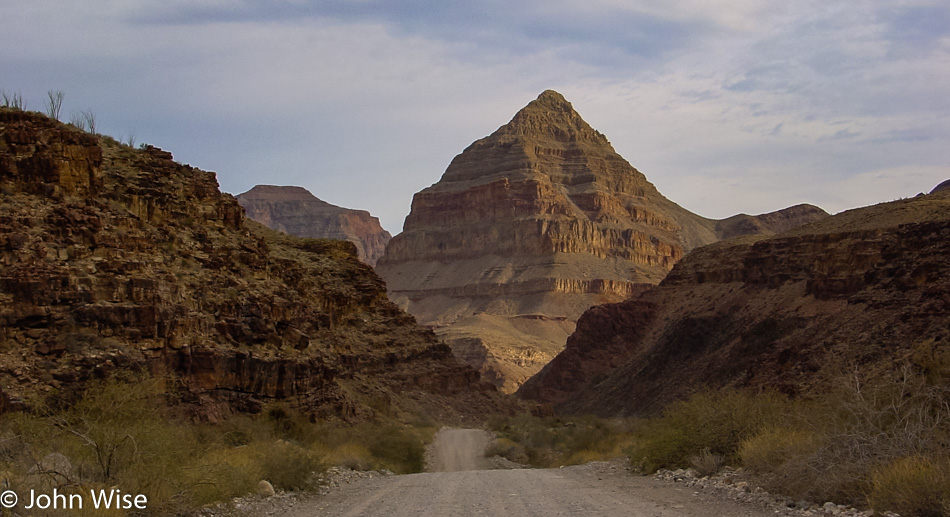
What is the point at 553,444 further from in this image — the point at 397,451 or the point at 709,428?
the point at 709,428

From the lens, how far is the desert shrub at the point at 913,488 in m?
13.1

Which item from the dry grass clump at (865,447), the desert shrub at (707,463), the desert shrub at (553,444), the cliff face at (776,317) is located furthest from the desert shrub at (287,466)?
the cliff face at (776,317)

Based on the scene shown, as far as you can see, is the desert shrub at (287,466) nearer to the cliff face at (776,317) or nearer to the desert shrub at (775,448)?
the desert shrub at (775,448)

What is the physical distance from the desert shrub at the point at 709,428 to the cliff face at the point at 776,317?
412 inches

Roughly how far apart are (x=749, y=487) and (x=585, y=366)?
83.1m

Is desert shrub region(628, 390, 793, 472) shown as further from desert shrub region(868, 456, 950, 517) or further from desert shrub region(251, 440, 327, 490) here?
desert shrub region(251, 440, 327, 490)

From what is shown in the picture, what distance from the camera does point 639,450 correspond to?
1001 inches

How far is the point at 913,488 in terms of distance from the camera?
524 inches

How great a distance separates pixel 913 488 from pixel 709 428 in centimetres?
939

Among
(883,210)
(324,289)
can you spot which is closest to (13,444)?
(324,289)

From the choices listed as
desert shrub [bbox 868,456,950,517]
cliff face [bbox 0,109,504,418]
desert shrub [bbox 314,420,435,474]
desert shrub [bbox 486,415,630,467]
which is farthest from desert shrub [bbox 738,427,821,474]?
cliff face [bbox 0,109,504,418]

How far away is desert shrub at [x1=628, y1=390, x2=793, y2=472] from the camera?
72.4ft

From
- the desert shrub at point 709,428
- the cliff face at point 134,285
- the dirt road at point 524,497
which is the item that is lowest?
the dirt road at point 524,497

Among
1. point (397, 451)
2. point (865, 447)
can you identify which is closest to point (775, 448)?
point (865, 447)
